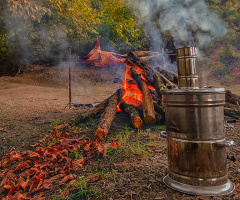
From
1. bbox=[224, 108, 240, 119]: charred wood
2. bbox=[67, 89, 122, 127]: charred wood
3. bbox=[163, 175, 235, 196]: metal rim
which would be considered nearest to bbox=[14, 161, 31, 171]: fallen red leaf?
bbox=[67, 89, 122, 127]: charred wood

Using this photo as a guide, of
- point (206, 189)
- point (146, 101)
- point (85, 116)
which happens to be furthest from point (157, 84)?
point (206, 189)

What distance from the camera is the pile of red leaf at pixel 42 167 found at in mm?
2900

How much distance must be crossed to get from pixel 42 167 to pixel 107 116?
1.87m

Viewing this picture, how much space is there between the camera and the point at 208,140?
2252 millimetres

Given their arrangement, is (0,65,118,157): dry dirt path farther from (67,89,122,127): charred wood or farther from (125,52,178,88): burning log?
(125,52,178,88): burning log

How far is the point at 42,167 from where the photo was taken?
11.1 ft

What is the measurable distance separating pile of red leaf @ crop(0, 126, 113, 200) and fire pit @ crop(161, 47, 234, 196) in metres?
1.43

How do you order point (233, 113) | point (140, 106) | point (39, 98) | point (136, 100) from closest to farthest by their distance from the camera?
1. point (233, 113)
2. point (140, 106)
3. point (136, 100)
4. point (39, 98)

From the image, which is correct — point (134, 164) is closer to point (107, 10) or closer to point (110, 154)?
point (110, 154)

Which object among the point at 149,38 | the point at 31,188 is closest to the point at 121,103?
the point at 31,188

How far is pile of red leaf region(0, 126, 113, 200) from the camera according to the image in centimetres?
290

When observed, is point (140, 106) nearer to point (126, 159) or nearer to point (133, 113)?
point (133, 113)

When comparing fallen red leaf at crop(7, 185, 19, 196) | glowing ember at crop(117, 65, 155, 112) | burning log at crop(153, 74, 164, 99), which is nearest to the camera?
fallen red leaf at crop(7, 185, 19, 196)

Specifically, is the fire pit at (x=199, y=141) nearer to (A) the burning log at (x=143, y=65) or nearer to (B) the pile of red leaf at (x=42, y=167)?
(B) the pile of red leaf at (x=42, y=167)
